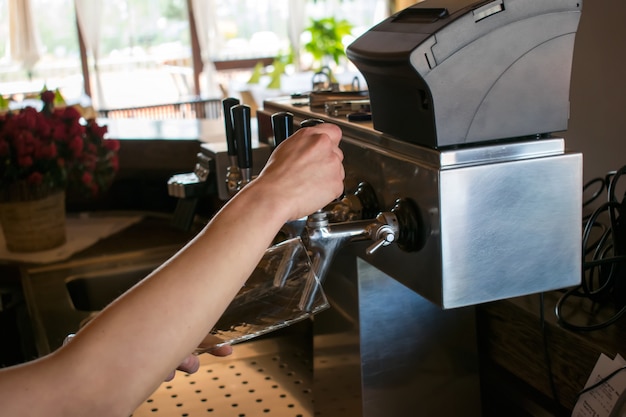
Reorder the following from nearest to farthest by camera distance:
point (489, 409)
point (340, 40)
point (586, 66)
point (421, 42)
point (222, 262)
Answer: point (222, 262)
point (421, 42)
point (489, 409)
point (586, 66)
point (340, 40)

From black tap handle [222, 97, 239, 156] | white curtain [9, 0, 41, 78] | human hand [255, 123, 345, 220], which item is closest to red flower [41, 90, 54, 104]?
black tap handle [222, 97, 239, 156]

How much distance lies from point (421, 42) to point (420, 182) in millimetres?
153

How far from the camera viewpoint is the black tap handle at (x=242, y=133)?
1019 mm

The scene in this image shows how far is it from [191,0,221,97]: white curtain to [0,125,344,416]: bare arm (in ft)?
25.7

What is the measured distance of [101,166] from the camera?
2240 mm

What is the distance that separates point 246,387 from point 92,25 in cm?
732

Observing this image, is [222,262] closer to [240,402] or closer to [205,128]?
[240,402]

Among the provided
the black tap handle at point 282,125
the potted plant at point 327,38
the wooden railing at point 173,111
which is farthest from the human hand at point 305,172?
the potted plant at point 327,38

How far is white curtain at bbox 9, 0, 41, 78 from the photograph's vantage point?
7727mm

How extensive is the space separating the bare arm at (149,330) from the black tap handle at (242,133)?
0.34 m

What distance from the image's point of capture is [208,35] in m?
8.40

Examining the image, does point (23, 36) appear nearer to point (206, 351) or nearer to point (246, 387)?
point (246, 387)

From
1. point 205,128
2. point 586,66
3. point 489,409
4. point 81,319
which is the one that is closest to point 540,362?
point 489,409

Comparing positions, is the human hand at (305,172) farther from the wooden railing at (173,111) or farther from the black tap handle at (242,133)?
Result: the wooden railing at (173,111)
